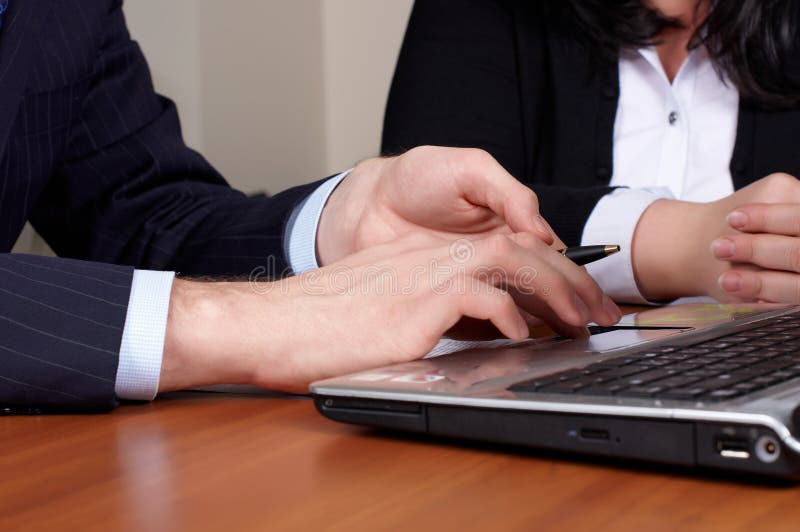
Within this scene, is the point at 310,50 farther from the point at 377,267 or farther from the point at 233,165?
the point at 377,267

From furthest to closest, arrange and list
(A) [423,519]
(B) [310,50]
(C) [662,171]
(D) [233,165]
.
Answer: (B) [310,50]
(D) [233,165]
(C) [662,171]
(A) [423,519]

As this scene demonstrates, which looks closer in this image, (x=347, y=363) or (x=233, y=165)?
(x=347, y=363)

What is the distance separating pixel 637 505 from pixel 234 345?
33 cm

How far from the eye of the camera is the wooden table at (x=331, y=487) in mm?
404

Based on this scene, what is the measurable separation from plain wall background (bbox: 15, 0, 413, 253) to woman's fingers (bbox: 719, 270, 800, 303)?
1.12 m

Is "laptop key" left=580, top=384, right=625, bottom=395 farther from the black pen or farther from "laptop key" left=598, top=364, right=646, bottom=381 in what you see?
the black pen

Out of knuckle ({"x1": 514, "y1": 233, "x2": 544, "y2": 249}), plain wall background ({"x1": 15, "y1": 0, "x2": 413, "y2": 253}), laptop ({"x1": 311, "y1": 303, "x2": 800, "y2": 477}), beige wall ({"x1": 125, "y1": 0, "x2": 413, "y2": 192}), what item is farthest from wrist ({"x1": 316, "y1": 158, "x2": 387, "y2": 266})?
beige wall ({"x1": 125, "y1": 0, "x2": 413, "y2": 192})

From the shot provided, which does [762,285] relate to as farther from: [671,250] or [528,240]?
[528,240]

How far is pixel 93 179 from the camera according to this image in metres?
1.21

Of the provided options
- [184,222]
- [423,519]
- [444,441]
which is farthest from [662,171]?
Result: [423,519]

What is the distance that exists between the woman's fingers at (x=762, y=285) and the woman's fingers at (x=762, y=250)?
0.01 m

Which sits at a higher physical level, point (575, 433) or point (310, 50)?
point (310, 50)

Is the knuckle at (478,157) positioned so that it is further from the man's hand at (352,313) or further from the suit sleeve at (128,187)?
the suit sleeve at (128,187)

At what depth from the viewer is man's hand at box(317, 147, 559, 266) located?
75 centimetres
